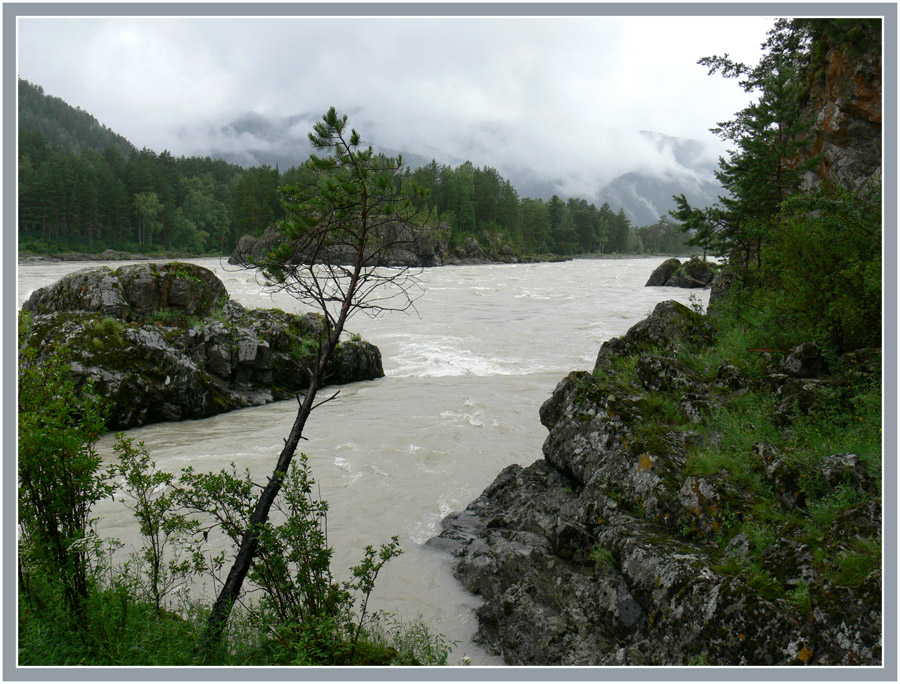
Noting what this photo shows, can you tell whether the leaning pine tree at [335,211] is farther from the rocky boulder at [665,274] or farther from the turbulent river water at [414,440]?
the rocky boulder at [665,274]

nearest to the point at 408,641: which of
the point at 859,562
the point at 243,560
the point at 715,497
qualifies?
the point at 243,560

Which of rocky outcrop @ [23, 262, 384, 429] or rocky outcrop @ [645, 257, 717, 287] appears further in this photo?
rocky outcrop @ [645, 257, 717, 287]

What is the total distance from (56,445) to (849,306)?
9905 millimetres

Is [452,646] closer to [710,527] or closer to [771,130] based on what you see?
[710,527]

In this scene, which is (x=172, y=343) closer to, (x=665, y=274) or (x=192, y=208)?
(x=665, y=274)

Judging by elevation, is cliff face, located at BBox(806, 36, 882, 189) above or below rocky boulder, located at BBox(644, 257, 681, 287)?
above

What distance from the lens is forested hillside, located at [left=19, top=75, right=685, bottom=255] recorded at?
220 ft

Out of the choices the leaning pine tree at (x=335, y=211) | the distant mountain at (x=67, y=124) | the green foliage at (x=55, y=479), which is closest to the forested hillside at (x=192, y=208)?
the leaning pine tree at (x=335, y=211)

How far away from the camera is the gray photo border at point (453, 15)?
3637 millimetres

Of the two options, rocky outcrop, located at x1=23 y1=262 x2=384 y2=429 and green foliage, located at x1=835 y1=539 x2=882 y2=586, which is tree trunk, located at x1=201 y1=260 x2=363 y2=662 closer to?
green foliage, located at x1=835 y1=539 x2=882 y2=586

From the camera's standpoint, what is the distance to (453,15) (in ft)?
15.5

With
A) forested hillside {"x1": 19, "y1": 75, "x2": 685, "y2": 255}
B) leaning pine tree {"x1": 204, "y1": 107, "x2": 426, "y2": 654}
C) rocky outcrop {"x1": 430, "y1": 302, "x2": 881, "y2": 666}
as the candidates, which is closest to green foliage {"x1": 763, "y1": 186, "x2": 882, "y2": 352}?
rocky outcrop {"x1": 430, "y1": 302, "x2": 881, "y2": 666}

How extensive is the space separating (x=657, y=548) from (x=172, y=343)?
13304 mm

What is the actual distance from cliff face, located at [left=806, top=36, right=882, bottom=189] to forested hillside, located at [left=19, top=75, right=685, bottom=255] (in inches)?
947
